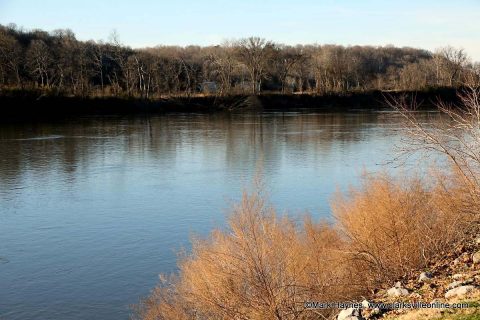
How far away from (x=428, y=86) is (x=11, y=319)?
67185 millimetres

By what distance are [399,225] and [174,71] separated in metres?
56.4

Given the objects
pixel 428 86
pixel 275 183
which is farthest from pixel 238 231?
pixel 428 86

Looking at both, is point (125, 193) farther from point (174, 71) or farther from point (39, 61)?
point (174, 71)

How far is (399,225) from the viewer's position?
10508 millimetres

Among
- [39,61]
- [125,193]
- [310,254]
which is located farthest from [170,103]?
[310,254]

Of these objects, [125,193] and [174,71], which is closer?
[125,193]

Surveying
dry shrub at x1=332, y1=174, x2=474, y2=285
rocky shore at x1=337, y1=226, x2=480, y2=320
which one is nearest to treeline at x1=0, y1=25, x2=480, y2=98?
dry shrub at x1=332, y1=174, x2=474, y2=285

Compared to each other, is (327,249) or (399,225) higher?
(399,225)

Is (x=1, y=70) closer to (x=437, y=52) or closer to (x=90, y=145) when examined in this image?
(x=90, y=145)

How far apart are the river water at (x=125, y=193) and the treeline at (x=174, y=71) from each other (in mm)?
21529

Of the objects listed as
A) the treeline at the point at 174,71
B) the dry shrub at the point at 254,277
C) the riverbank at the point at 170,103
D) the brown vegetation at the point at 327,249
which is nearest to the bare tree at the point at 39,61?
the treeline at the point at 174,71

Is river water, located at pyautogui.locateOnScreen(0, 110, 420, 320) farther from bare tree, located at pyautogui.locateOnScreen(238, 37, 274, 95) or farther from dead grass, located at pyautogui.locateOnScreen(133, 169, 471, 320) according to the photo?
bare tree, located at pyautogui.locateOnScreen(238, 37, 274, 95)

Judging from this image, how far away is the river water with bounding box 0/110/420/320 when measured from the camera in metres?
11.0

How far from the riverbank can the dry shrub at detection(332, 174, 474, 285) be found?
28773 mm
